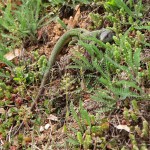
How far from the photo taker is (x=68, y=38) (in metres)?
4.68

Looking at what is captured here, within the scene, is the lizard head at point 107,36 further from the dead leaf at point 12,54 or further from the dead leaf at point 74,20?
the dead leaf at point 12,54

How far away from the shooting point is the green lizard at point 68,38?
4.22 metres

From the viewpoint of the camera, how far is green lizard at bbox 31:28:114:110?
166 inches

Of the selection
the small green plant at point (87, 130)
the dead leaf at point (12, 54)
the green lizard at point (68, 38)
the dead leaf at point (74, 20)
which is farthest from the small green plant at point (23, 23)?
the small green plant at point (87, 130)

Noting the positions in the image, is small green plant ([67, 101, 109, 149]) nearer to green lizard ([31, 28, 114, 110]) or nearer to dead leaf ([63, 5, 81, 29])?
green lizard ([31, 28, 114, 110])

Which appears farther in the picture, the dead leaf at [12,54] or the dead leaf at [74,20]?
the dead leaf at [74,20]

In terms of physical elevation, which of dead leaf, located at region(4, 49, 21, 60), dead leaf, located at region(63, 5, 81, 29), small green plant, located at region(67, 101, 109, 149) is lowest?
small green plant, located at region(67, 101, 109, 149)

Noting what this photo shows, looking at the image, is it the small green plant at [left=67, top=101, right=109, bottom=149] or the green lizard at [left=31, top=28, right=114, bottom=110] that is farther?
the green lizard at [left=31, top=28, right=114, bottom=110]

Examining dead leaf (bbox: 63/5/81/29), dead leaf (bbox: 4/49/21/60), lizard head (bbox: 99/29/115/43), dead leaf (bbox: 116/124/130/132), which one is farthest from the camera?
dead leaf (bbox: 63/5/81/29)

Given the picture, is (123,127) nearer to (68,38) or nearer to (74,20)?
(68,38)

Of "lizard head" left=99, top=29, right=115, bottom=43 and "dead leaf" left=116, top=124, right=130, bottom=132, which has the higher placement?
"lizard head" left=99, top=29, right=115, bottom=43

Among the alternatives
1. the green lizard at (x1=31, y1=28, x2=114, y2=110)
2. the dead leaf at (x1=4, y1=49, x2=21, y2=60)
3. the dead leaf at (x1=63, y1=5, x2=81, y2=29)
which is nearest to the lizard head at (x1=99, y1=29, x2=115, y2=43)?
the green lizard at (x1=31, y1=28, x2=114, y2=110)

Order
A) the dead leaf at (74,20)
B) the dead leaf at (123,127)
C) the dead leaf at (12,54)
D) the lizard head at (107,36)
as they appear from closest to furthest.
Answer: the dead leaf at (123,127), the lizard head at (107,36), the dead leaf at (12,54), the dead leaf at (74,20)

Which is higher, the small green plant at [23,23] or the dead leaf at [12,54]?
the small green plant at [23,23]
